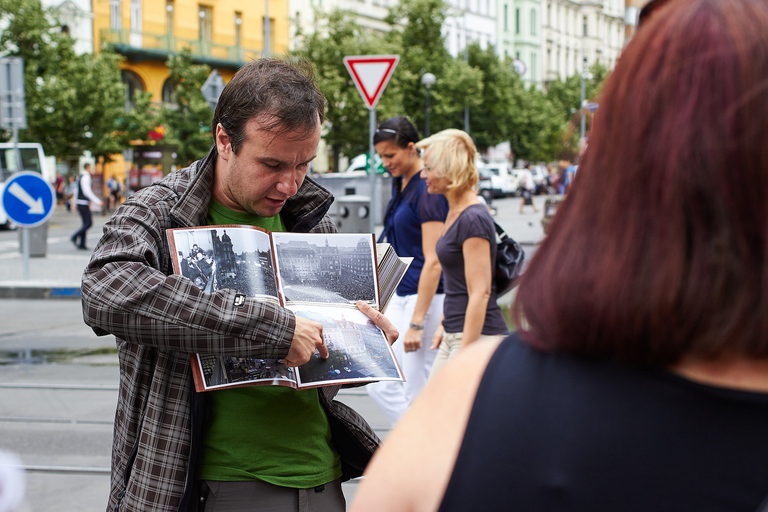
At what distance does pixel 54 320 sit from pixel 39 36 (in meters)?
22.7

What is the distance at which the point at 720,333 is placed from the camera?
0.89m

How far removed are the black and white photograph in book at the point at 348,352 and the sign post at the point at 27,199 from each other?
10599 millimetres

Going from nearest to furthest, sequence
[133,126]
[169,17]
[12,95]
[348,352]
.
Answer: [348,352] → [12,95] → [133,126] → [169,17]

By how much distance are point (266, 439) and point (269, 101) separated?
0.86m

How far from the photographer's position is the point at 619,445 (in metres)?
0.93

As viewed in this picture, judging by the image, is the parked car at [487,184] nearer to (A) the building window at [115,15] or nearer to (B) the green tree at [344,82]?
(B) the green tree at [344,82]

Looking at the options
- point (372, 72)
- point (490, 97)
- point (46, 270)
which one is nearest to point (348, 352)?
point (372, 72)

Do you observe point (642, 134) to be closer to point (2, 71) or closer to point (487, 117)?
point (2, 71)

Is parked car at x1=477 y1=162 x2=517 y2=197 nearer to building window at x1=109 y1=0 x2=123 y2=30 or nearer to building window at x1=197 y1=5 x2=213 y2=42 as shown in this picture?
building window at x1=197 y1=5 x2=213 y2=42

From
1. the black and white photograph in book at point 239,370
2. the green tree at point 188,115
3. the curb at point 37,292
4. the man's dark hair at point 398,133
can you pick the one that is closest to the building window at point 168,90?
the green tree at point 188,115

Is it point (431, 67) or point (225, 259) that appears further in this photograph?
point (431, 67)

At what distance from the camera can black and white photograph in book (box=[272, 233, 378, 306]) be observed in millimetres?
2172

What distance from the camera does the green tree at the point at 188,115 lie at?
3381 centimetres

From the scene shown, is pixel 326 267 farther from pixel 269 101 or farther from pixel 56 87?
pixel 56 87
